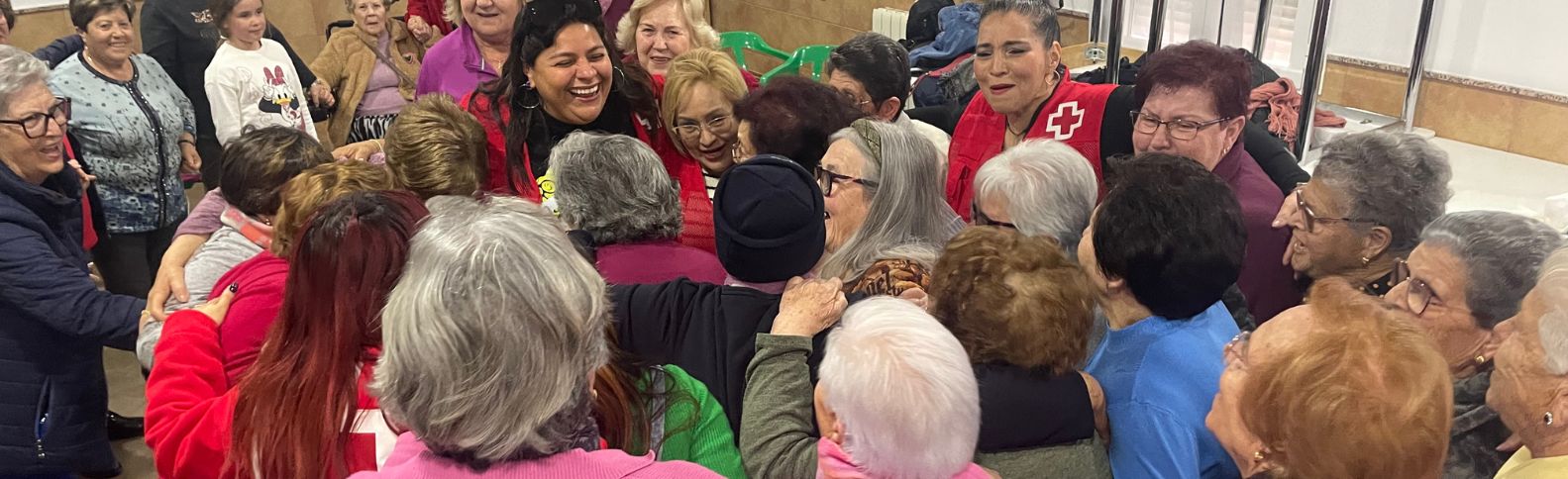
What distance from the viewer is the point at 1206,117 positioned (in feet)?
7.91

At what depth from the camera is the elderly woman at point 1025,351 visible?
149 cm

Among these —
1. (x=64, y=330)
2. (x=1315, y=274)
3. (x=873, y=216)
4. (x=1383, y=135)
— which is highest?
(x=1383, y=135)

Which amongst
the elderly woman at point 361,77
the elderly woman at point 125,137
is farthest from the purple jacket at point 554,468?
the elderly woman at point 361,77

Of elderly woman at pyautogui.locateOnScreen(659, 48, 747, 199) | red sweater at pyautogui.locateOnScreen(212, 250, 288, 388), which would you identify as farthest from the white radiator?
red sweater at pyautogui.locateOnScreen(212, 250, 288, 388)

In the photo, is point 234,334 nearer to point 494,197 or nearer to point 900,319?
point 494,197

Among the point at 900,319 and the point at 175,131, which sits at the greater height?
the point at 900,319

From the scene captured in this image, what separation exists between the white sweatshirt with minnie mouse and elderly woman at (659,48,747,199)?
190cm

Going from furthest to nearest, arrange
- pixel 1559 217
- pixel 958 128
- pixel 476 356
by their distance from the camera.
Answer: pixel 958 128, pixel 1559 217, pixel 476 356

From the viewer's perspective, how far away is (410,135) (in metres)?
2.33

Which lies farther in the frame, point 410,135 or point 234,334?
point 410,135

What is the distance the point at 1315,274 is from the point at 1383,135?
12.1 inches

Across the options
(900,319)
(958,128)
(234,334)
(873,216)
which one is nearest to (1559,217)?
(958,128)

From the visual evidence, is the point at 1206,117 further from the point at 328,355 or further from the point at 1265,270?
the point at 328,355

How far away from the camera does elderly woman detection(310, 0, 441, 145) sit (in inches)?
167
